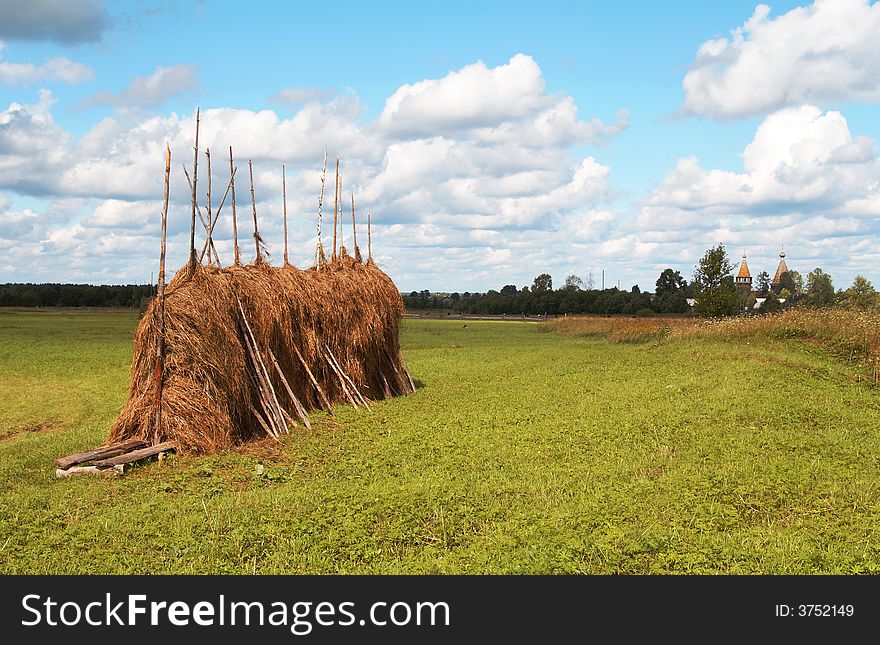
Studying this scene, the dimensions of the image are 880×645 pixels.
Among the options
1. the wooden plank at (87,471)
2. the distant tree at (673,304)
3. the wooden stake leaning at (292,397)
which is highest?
the distant tree at (673,304)

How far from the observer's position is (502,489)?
30.5 feet

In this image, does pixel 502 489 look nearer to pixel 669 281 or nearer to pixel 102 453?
pixel 102 453

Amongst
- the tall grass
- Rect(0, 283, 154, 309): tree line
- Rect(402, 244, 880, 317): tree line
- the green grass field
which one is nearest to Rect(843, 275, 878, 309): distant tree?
Rect(402, 244, 880, 317): tree line

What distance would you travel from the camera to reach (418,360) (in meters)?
28.3

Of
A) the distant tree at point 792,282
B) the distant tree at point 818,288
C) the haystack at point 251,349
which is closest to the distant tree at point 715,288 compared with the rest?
the distant tree at point 818,288

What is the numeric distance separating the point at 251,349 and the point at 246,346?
109 millimetres

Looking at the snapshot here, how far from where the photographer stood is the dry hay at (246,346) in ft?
39.4

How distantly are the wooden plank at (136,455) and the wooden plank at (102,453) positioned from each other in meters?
0.12

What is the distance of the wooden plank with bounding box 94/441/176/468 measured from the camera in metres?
10.8

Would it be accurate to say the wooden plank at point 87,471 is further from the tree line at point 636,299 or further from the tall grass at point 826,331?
the tree line at point 636,299
